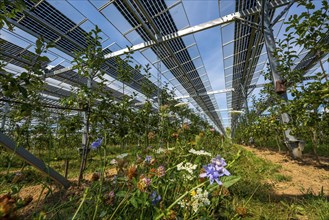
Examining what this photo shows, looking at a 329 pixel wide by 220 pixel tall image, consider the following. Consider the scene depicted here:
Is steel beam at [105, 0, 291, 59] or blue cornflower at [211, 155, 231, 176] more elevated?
steel beam at [105, 0, 291, 59]

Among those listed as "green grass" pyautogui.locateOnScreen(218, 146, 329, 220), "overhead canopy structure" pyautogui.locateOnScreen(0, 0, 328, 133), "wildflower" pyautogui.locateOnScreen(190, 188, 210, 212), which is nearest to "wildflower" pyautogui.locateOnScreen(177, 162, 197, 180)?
"wildflower" pyautogui.locateOnScreen(190, 188, 210, 212)

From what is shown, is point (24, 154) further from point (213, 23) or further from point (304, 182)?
point (213, 23)

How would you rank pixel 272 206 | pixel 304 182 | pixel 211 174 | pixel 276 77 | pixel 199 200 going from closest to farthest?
pixel 211 174, pixel 199 200, pixel 272 206, pixel 304 182, pixel 276 77

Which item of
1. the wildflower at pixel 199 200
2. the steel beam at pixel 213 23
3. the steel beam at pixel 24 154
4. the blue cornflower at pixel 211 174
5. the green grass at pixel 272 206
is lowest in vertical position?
the green grass at pixel 272 206

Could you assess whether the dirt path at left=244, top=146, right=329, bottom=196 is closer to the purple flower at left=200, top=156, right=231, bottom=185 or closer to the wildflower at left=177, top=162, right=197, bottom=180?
the wildflower at left=177, top=162, right=197, bottom=180

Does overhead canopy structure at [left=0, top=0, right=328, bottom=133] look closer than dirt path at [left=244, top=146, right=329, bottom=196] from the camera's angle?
No

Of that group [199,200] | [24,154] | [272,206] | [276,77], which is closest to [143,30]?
[276,77]

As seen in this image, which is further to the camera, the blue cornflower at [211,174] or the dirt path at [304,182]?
the dirt path at [304,182]

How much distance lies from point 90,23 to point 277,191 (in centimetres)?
802

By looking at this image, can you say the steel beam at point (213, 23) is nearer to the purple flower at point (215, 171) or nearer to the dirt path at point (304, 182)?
the dirt path at point (304, 182)

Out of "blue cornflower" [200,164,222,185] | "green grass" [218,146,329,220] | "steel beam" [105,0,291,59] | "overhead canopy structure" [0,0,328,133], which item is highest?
"overhead canopy structure" [0,0,328,133]

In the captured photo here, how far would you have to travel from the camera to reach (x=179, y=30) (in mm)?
7777

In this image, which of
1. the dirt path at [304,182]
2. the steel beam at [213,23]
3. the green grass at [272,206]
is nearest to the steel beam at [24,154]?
the green grass at [272,206]

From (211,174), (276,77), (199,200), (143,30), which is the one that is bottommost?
(199,200)
